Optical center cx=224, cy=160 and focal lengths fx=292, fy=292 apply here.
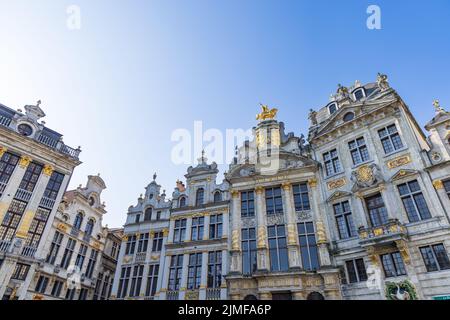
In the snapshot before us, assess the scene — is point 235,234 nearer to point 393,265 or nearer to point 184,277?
point 184,277

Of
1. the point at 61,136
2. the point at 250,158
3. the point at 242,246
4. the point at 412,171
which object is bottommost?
the point at 242,246

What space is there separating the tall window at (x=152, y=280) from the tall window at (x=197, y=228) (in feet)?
13.4

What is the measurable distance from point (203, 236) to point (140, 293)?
6.83 metres

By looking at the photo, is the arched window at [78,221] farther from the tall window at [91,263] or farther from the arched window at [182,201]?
the arched window at [182,201]

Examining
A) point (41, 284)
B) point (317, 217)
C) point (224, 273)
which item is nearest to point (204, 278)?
point (224, 273)

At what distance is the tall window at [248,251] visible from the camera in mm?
21672

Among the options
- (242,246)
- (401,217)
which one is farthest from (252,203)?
(401,217)

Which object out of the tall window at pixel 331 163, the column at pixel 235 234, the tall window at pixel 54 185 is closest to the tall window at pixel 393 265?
the tall window at pixel 331 163

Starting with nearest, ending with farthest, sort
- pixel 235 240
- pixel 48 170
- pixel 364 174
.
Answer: pixel 364 174, pixel 235 240, pixel 48 170

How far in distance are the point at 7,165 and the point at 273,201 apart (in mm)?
22601

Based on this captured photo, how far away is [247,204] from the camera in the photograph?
2478cm

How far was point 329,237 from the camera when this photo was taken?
21000mm
